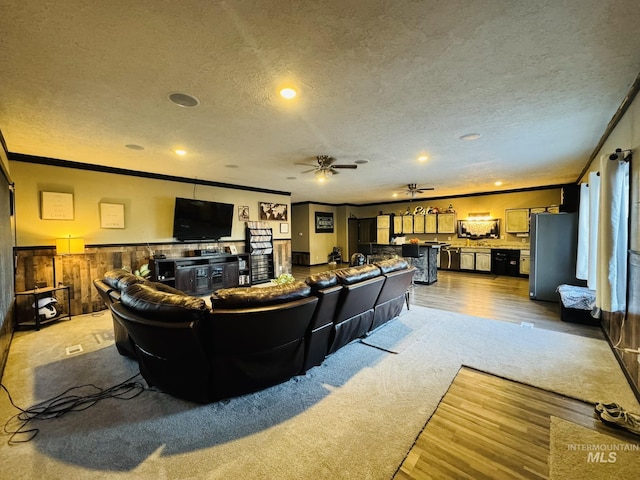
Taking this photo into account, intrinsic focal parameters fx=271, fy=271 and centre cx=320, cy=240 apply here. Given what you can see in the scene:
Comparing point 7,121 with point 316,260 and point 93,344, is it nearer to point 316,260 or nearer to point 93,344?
point 93,344

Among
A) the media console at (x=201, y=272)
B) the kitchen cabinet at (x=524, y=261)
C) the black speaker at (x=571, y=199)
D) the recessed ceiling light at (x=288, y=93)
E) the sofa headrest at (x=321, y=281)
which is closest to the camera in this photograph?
the recessed ceiling light at (x=288, y=93)

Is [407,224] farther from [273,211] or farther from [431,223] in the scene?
[273,211]

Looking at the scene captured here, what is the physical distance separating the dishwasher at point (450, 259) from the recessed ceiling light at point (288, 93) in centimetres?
831

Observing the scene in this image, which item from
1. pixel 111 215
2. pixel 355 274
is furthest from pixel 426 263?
pixel 111 215

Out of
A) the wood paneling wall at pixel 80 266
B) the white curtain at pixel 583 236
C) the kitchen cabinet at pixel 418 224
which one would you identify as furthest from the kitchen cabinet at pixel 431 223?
the wood paneling wall at pixel 80 266

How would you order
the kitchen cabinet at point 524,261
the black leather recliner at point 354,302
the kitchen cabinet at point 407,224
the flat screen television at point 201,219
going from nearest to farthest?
the black leather recliner at point 354,302
the flat screen television at point 201,219
the kitchen cabinet at point 524,261
the kitchen cabinet at point 407,224

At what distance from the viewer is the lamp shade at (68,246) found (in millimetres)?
4172

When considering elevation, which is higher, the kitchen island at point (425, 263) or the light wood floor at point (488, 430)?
the kitchen island at point (425, 263)

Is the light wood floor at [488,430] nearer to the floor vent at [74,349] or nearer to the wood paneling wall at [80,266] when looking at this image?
the floor vent at [74,349]

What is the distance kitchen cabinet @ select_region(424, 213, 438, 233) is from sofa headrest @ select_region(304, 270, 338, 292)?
320 inches

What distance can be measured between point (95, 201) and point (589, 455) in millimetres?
6908

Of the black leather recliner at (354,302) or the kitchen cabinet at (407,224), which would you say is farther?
the kitchen cabinet at (407,224)

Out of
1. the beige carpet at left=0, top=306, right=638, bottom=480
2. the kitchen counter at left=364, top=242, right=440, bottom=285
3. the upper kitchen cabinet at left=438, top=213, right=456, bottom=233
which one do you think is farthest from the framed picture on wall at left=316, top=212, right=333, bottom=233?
the beige carpet at left=0, top=306, right=638, bottom=480

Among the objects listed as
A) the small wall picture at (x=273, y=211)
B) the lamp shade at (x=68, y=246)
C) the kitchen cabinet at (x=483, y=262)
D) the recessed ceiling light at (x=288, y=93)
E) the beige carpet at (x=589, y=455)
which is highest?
the recessed ceiling light at (x=288, y=93)
